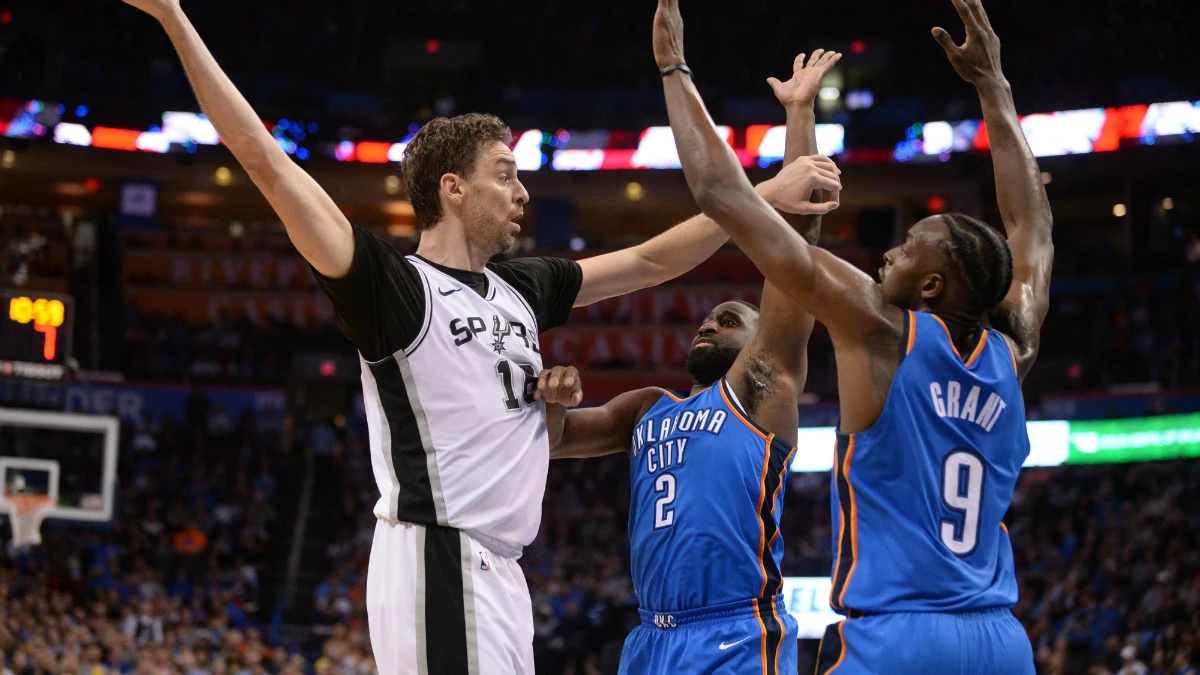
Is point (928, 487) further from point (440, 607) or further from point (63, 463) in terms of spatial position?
point (63, 463)

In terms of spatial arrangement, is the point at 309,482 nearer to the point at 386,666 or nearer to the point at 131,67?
the point at 131,67

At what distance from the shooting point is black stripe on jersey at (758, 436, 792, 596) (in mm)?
4668

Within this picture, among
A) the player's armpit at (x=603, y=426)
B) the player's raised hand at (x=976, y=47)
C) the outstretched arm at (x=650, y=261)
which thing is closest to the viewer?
the player's raised hand at (x=976, y=47)

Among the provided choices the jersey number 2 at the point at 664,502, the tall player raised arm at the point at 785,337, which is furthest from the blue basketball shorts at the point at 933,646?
the tall player raised arm at the point at 785,337

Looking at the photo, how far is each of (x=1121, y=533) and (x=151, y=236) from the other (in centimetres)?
2215

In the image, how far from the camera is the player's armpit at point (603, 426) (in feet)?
16.3

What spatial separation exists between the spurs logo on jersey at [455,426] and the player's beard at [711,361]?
4.06 ft

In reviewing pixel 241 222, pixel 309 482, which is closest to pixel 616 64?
pixel 241 222

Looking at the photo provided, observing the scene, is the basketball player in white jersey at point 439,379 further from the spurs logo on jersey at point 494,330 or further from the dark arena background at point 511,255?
the dark arena background at point 511,255

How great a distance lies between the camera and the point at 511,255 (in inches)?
1072

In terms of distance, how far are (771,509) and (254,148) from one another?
2.39 metres

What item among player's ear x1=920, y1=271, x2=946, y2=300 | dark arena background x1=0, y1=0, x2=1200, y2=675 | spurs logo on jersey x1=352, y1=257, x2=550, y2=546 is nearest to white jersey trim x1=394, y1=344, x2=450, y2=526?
spurs logo on jersey x1=352, y1=257, x2=550, y2=546

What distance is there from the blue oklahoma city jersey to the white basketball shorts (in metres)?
1.02

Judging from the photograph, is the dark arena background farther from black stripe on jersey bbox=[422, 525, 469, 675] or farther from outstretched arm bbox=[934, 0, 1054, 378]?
black stripe on jersey bbox=[422, 525, 469, 675]
